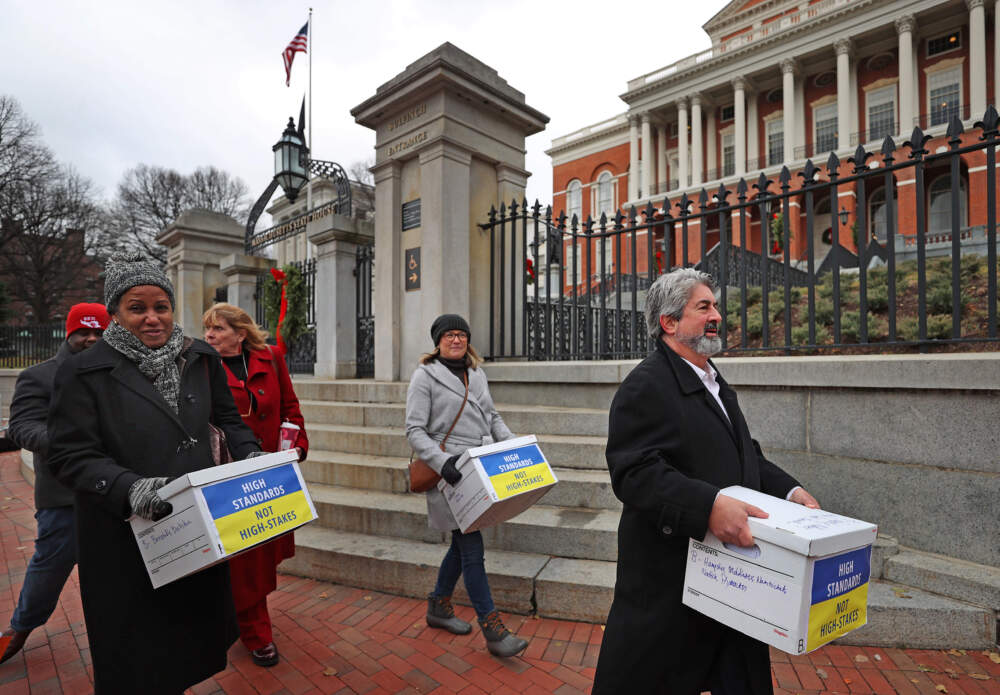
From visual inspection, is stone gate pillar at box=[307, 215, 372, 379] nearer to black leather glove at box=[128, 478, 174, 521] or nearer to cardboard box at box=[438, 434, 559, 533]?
cardboard box at box=[438, 434, 559, 533]

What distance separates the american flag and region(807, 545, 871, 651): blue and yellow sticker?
19070mm

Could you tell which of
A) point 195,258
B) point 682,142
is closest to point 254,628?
point 195,258

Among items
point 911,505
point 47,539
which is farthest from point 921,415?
point 47,539

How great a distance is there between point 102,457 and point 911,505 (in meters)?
4.30

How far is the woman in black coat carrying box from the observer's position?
1.92 m

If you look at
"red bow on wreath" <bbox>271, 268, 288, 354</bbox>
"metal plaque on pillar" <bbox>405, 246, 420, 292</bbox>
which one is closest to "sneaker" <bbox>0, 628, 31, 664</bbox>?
"metal plaque on pillar" <bbox>405, 246, 420, 292</bbox>

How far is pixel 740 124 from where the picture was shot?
114 ft

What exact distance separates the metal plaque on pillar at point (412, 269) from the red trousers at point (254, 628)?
14.0ft

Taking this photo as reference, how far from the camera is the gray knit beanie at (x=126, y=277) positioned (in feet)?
6.87

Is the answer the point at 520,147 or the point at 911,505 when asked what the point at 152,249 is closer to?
the point at 520,147

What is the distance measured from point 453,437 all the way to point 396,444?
2.16 meters

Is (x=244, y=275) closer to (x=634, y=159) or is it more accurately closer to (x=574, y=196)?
(x=634, y=159)

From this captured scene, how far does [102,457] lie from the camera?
6.36 ft

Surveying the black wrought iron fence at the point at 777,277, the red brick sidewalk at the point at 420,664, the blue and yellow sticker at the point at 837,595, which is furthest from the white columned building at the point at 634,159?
the blue and yellow sticker at the point at 837,595
